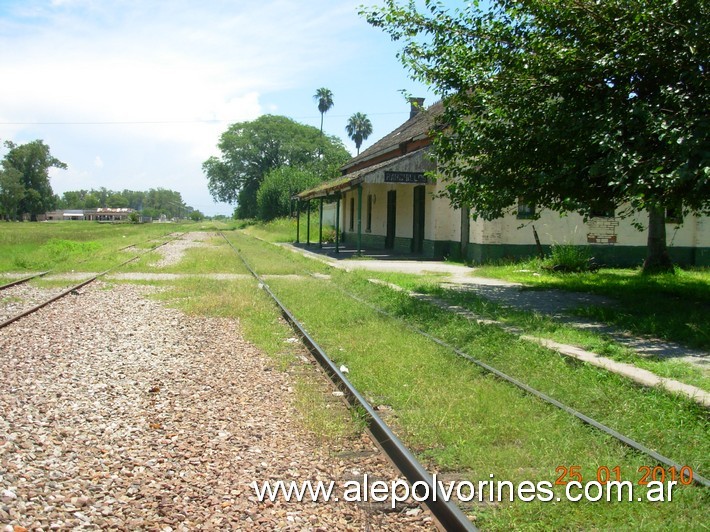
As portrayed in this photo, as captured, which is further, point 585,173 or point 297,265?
point 297,265

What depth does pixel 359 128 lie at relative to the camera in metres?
94.7

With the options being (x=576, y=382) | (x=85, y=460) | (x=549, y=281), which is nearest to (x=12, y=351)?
(x=85, y=460)

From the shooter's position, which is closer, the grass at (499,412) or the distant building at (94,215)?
the grass at (499,412)

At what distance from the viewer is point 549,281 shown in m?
15.0

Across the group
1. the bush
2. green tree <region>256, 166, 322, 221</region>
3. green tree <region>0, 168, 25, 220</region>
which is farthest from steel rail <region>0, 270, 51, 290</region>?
green tree <region>0, 168, 25, 220</region>

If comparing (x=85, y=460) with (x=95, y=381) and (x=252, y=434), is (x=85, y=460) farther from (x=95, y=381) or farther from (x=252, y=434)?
(x=95, y=381)

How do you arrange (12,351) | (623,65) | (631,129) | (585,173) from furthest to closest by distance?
1. (585,173)
2. (623,65)
3. (631,129)
4. (12,351)

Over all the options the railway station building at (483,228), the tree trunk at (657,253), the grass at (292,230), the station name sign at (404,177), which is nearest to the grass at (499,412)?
the tree trunk at (657,253)

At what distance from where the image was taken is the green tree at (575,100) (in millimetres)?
8664

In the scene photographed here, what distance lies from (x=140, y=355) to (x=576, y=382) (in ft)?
16.7

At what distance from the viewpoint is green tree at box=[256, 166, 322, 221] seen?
2427 inches

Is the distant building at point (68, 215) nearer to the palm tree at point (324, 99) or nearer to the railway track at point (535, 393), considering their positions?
the palm tree at point (324, 99)

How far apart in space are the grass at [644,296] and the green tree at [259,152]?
6962cm

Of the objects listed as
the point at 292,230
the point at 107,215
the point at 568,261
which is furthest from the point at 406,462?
the point at 107,215
